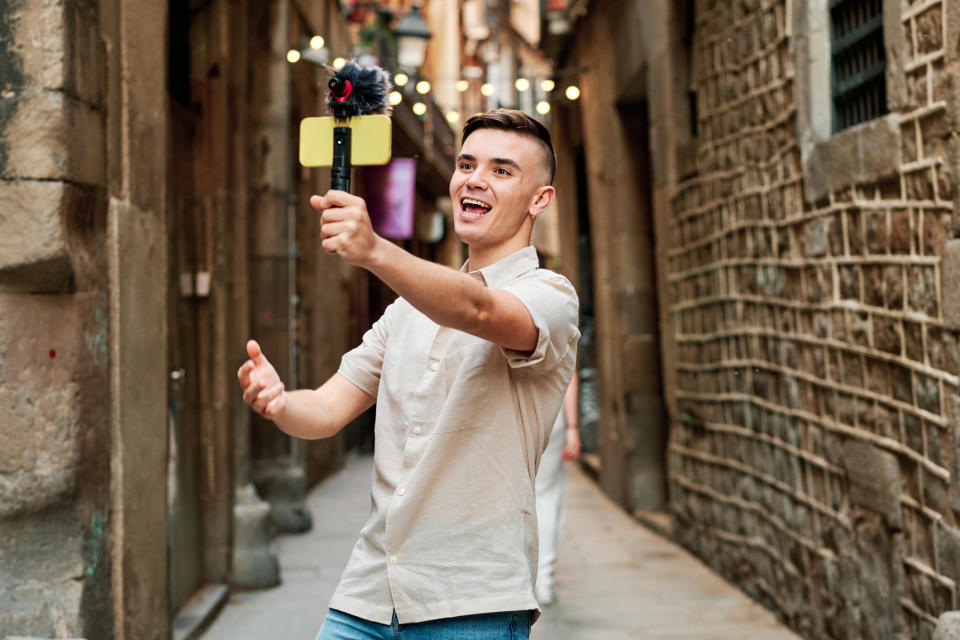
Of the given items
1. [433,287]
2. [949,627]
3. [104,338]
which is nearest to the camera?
[433,287]

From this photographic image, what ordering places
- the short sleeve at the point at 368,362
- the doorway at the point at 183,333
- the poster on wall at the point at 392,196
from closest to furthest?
the short sleeve at the point at 368,362 → the doorway at the point at 183,333 → the poster on wall at the point at 392,196

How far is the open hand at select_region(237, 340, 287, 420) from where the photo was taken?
2.47 m

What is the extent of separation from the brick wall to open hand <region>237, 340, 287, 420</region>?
8.57ft

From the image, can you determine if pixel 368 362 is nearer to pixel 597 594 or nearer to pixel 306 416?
pixel 306 416

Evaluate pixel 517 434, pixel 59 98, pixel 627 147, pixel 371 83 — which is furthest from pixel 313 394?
pixel 627 147

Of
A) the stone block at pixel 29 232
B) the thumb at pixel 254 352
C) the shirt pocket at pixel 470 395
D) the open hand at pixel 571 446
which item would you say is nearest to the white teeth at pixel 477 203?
the shirt pocket at pixel 470 395

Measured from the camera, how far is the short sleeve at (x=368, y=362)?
2715 millimetres

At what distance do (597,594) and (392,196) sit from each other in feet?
31.1

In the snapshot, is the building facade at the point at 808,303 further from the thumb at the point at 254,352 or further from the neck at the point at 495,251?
the thumb at the point at 254,352

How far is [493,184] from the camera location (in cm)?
247

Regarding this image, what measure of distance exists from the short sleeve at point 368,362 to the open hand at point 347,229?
2.45ft

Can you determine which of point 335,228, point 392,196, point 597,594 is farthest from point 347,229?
point 392,196

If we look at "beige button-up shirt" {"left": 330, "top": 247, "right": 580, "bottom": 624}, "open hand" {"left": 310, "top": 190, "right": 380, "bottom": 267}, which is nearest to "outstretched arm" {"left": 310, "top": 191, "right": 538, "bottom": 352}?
"open hand" {"left": 310, "top": 190, "right": 380, "bottom": 267}

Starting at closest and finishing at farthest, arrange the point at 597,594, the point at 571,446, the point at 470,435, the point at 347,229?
1. the point at 347,229
2. the point at 470,435
3. the point at 571,446
4. the point at 597,594
